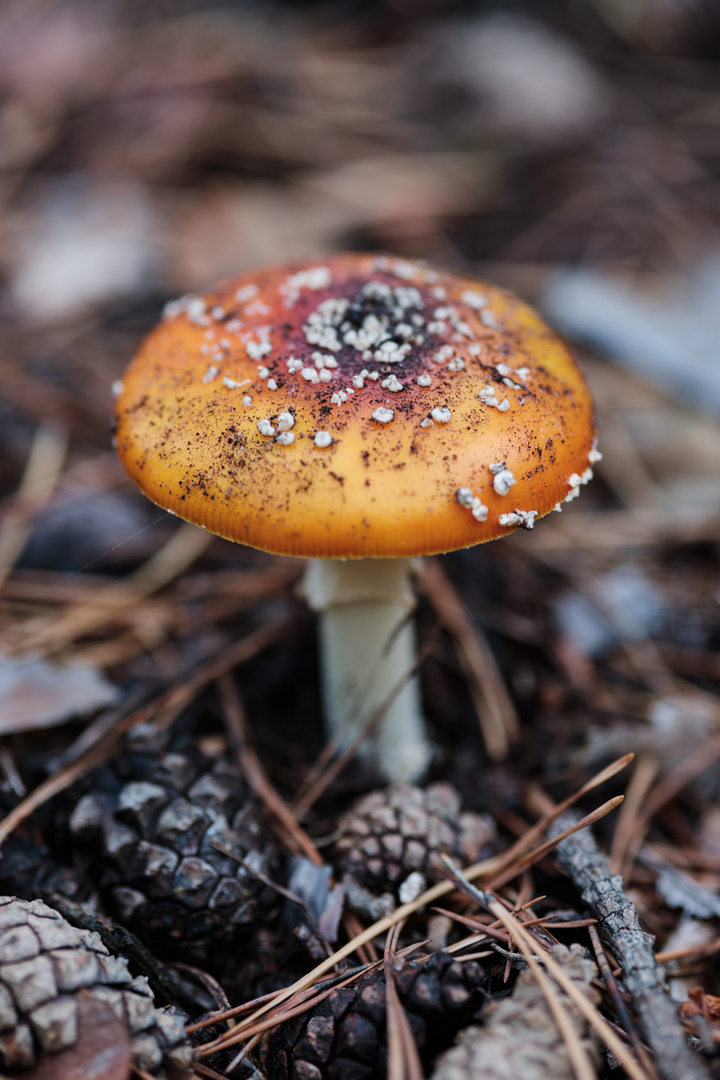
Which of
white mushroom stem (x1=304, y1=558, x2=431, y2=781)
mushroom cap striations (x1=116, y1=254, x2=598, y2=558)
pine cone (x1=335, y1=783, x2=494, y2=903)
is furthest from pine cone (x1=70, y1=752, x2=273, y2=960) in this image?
mushroom cap striations (x1=116, y1=254, x2=598, y2=558)

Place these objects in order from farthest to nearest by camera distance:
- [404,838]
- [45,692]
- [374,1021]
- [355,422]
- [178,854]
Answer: [45,692] < [404,838] < [178,854] < [355,422] < [374,1021]

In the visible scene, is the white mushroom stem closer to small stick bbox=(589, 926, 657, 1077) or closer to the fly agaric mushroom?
the fly agaric mushroom

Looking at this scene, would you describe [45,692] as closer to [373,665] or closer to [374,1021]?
[373,665]

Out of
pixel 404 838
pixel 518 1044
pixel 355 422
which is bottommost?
pixel 404 838

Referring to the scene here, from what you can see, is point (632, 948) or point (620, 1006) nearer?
point (620, 1006)

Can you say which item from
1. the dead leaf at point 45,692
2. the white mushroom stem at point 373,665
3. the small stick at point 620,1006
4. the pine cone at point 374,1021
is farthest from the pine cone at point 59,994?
the white mushroom stem at point 373,665

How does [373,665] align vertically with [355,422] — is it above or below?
below

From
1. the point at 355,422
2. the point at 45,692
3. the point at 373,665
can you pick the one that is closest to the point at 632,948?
the point at 373,665
